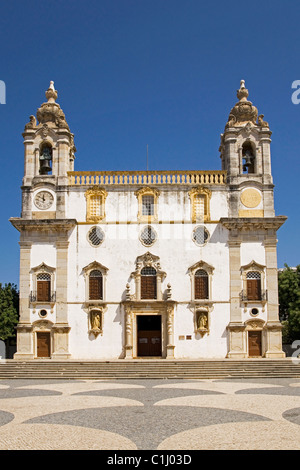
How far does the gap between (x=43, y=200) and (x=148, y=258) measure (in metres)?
7.12

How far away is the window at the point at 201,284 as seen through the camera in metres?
31.4

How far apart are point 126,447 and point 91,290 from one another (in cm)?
2055

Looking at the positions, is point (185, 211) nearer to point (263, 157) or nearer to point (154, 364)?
point (263, 157)

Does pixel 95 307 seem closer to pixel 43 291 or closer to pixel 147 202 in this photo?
pixel 43 291

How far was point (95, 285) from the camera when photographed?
31.5m

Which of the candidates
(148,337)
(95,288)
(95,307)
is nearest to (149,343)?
(148,337)

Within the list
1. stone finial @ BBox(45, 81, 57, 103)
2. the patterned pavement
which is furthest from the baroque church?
the patterned pavement

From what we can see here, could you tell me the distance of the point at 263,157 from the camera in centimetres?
3284

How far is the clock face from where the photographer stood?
32438mm

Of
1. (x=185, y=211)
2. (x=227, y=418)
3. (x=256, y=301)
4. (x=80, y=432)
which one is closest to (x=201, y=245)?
(x=185, y=211)

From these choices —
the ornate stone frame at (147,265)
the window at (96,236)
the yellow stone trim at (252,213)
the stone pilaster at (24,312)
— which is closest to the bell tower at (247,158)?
the yellow stone trim at (252,213)

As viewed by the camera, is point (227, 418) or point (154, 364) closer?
point (227, 418)

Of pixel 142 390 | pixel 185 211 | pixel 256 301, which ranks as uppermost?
pixel 185 211

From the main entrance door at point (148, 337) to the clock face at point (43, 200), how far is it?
8466 mm
